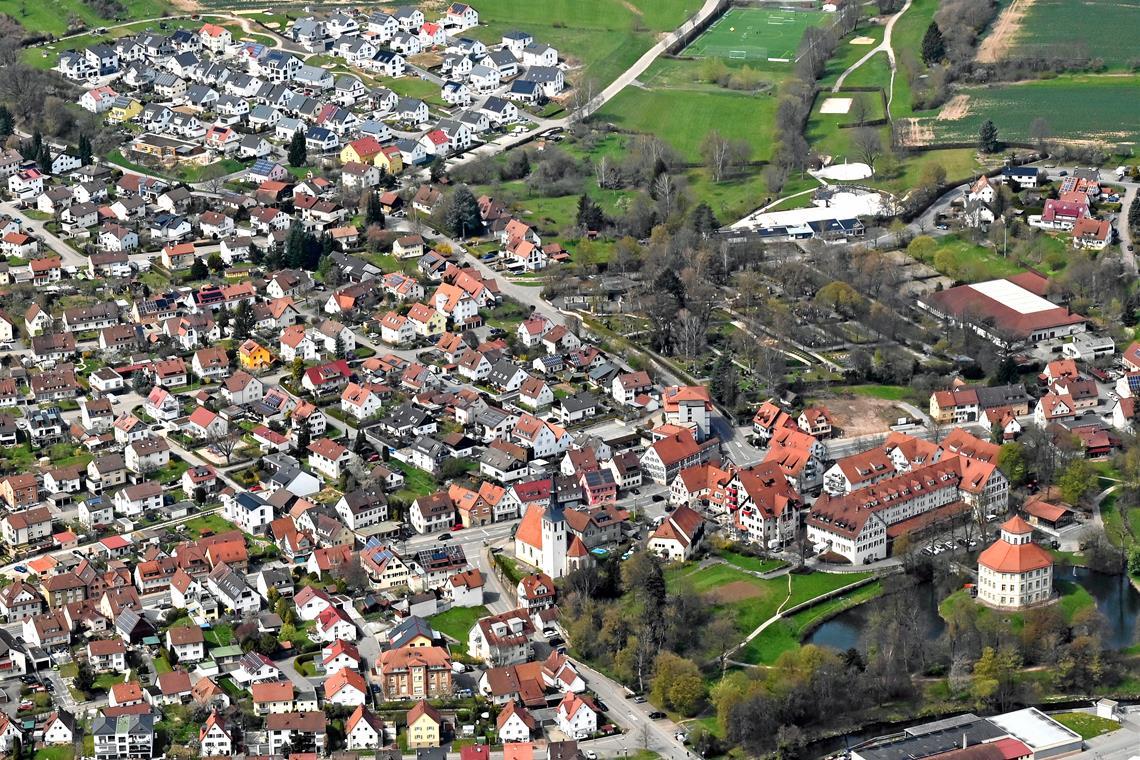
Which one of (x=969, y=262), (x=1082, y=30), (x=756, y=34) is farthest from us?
(x=756, y=34)

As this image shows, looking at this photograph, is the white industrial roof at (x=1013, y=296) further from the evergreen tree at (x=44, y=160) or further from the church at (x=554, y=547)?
the evergreen tree at (x=44, y=160)

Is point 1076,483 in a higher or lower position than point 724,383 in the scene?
higher

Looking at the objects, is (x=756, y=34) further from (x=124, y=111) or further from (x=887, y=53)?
(x=124, y=111)

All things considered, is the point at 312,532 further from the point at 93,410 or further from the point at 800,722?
the point at 800,722

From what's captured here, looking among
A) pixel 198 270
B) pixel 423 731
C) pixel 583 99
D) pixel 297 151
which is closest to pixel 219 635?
pixel 423 731

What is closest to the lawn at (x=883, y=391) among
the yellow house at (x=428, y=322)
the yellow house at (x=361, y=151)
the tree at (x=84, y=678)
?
the yellow house at (x=428, y=322)

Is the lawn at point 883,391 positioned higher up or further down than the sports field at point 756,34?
further down

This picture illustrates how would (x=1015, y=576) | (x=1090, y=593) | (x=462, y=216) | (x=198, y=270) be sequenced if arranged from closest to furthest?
(x=1015, y=576) → (x=1090, y=593) → (x=198, y=270) → (x=462, y=216)
